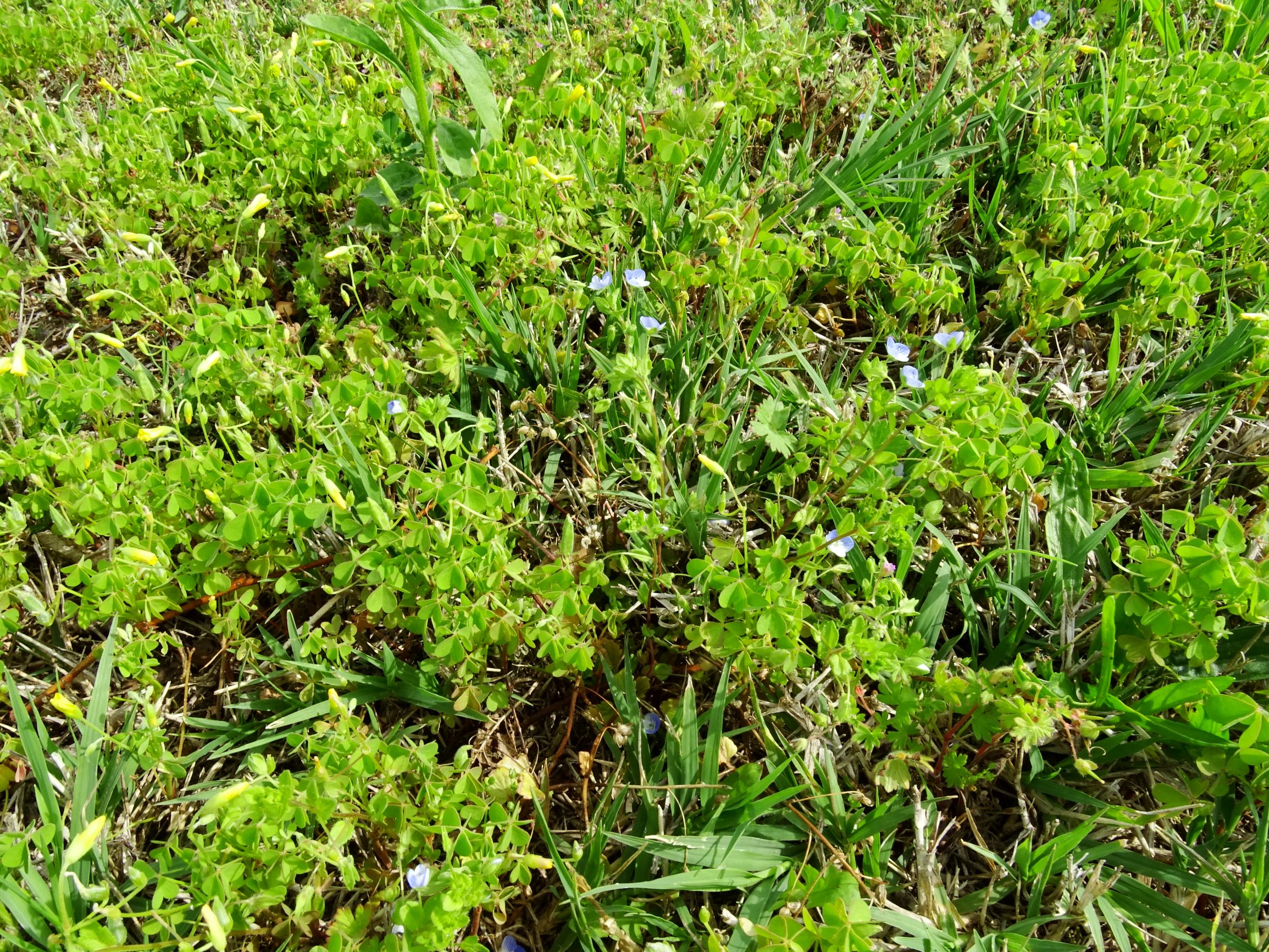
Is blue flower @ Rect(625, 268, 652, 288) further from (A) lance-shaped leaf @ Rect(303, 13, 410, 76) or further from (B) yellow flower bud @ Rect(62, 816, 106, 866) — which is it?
(B) yellow flower bud @ Rect(62, 816, 106, 866)

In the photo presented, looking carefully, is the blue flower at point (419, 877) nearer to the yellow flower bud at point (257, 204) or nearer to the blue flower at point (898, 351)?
the blue flower at point (898, 351)

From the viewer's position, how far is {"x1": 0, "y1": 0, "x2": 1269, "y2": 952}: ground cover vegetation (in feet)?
5.78

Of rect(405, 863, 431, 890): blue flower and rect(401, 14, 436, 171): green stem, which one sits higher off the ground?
rect(401, 14, 436, 171): green stem

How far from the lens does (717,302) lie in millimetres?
2574

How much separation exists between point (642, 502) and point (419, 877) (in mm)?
1053

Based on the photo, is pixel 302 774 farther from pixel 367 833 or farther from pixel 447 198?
pixel 447 198

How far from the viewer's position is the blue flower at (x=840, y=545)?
1993 millimetres

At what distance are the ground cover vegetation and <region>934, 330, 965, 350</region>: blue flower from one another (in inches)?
6.4

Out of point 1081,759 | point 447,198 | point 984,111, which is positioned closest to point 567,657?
point 1081,759

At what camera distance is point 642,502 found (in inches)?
89.8

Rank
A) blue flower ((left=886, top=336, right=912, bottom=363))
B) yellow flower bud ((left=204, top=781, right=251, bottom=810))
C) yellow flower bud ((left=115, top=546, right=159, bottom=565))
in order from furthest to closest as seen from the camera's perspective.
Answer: blue flower ((left=886, top=336, right=912, bottom=363)), yellow flower bud ((left=115, top=546, right=159, bottom=565)), yellow flower bud ((left=204, top=781, right=251, bottom=810))

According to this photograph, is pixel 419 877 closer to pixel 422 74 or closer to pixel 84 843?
pixel 84 843

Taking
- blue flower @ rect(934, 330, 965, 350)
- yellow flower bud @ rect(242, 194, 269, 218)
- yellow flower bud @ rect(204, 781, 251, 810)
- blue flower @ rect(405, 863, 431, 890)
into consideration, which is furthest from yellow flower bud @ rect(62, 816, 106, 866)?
blue flower @ rect(934, 330, 965, 350)

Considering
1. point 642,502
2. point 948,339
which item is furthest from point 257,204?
point 948,339
